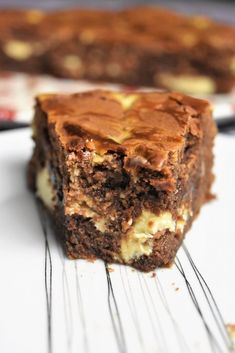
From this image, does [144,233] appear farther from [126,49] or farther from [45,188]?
[126,49]

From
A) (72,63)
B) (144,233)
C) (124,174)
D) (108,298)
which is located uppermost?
(124,174)

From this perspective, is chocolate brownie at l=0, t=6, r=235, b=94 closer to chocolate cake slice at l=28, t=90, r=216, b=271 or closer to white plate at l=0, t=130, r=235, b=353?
chocolate cake slice at l=28, t=90, r=216, b=271

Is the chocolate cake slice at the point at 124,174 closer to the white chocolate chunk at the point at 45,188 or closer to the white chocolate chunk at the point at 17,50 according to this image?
the white chocolate chunk at the point at 45,188

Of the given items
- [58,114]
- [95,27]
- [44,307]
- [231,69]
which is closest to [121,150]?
[58,114]

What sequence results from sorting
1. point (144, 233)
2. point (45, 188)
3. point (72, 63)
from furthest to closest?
point (72, 63) → point (45, 188) → point (144, 233)

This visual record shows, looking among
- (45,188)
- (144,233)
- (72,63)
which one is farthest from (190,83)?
(144,233)

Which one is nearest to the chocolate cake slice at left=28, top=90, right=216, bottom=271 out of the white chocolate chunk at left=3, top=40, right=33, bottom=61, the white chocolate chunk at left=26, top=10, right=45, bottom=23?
the white chocolate chunk at left=3, top=40, right=33, bottom=61

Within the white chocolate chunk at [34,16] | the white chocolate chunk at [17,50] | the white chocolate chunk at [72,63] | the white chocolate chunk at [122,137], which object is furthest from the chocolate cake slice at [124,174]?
the white chocolate chunk at [34,16]
